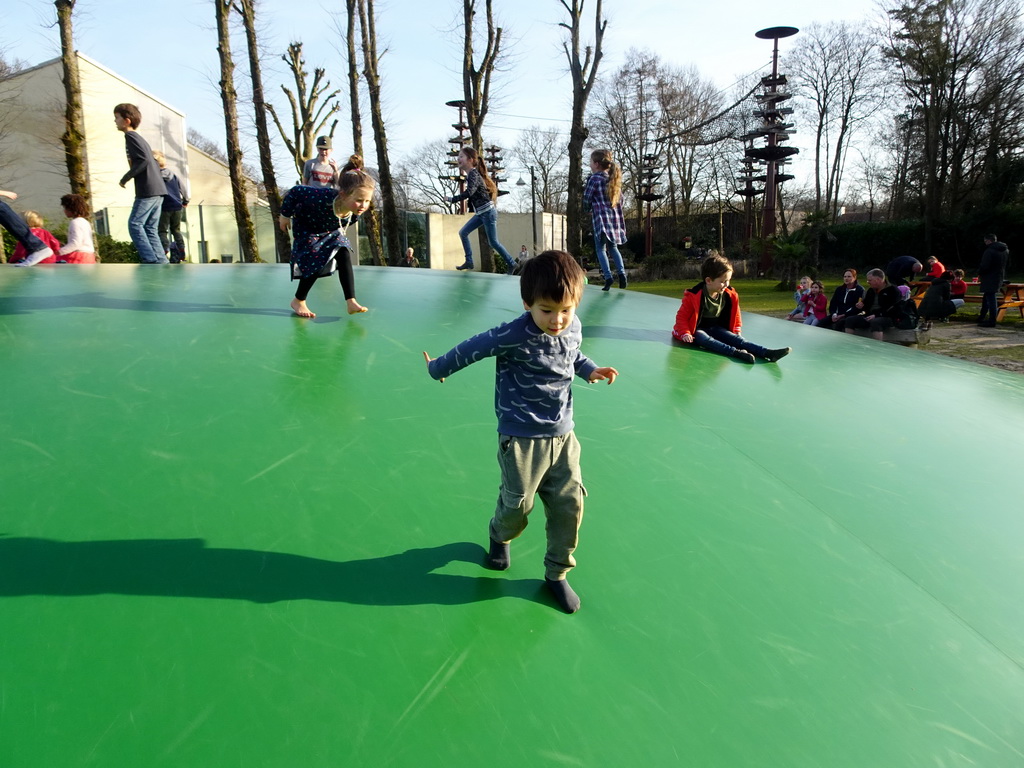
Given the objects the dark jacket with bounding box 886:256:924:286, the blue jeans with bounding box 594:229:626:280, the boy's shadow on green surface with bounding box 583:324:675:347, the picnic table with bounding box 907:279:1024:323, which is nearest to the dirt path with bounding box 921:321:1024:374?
the picnic table with bounding box 907:279:1024:323

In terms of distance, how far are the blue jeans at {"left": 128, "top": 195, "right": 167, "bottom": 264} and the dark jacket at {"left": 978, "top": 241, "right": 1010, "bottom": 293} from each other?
581 inches

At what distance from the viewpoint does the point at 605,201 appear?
25.6 feet

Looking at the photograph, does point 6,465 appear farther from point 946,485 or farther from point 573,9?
point 573,9

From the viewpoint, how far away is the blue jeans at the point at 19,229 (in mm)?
8617

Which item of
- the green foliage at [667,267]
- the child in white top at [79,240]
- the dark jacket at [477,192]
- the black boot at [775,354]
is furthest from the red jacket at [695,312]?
the green foliage at [667,267]

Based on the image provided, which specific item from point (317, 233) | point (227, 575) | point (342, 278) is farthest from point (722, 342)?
point (227, 575)

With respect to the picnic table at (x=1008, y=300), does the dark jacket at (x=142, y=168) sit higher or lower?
higher

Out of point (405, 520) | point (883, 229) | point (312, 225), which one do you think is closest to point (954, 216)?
point (883, 229)

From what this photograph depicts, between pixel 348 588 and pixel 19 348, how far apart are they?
3295mm

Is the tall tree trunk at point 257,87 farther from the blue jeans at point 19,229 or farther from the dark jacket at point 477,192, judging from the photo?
the dark jacket at point 477,192

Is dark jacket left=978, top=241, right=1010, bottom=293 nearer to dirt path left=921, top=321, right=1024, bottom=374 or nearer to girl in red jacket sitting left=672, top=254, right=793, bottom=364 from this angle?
dirt path left=921, top=321, right=1024, bottom=374

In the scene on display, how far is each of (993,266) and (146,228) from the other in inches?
604

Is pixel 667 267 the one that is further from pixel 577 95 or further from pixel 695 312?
pixel 695 312

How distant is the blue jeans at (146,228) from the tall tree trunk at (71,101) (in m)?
5.30
